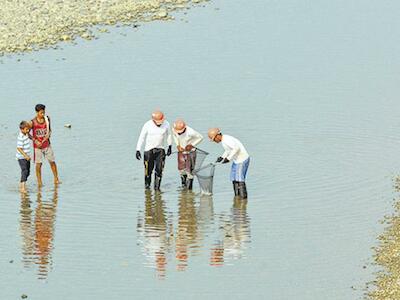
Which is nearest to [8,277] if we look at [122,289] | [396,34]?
[122,289]

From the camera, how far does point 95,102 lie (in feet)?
113

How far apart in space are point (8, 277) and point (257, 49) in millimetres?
21812

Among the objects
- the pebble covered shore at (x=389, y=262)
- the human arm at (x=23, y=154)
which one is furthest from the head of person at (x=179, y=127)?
the pebble covered shore at (x=389, y=262)

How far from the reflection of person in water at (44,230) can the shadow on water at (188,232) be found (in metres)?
1.60

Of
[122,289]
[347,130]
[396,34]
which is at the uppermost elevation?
[396,34]

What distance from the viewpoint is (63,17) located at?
1772 inches

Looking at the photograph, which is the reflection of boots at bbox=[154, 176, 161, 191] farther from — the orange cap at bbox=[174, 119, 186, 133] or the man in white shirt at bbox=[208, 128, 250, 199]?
the man in white shirt at bbox=[208, 128, 250, 199]

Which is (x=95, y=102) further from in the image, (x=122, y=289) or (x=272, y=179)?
(x=122, y=289)

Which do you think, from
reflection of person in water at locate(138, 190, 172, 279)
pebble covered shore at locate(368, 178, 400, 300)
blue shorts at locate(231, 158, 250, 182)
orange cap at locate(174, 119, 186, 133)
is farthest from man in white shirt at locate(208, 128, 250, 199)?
pebble covered shore at locate(368, 178, 400, 300)

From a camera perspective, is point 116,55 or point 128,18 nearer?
point 116,55

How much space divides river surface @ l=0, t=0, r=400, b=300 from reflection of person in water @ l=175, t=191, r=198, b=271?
0.17ft

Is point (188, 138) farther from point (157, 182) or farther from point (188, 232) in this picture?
point (188, 232)

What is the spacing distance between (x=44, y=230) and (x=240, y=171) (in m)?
4.28

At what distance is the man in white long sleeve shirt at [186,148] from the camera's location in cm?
2633
